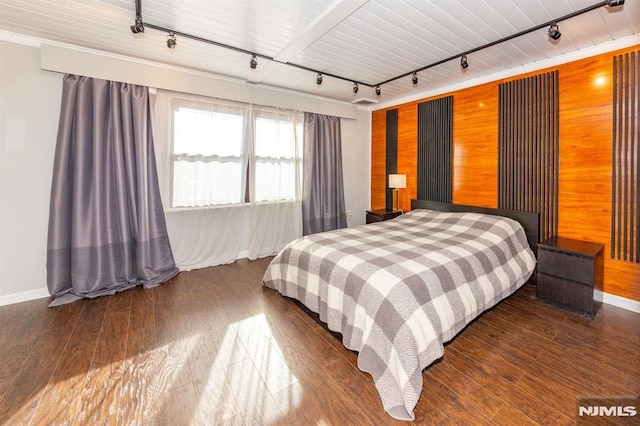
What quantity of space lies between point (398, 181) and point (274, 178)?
6.37ft

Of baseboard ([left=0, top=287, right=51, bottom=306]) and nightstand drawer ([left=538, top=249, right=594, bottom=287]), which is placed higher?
nightstand drawer ([left=538, top=249, right=594, bottom=287])

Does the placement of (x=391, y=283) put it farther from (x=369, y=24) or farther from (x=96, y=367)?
(x=369, y=24)

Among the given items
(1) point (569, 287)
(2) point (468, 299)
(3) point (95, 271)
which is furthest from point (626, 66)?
(3) point (95, 271)

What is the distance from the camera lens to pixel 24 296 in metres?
2.83

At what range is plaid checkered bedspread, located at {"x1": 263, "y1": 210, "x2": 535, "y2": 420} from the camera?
5.51ft

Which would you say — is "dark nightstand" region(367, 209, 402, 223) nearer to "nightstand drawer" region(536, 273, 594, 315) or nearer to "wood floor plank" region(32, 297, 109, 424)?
"nightstand drawer" region(536, 273, 594, 315)

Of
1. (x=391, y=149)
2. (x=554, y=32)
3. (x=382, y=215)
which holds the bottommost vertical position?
(x=382, y=215)

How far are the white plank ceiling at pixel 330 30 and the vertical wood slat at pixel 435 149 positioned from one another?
707mm

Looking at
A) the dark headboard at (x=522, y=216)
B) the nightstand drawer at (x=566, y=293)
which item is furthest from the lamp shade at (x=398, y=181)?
the nightstand drawer at (x=566, y=293)

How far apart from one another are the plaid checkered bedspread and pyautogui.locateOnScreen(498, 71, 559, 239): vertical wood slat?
1.30 feet

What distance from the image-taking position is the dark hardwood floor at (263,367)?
154 centimetres

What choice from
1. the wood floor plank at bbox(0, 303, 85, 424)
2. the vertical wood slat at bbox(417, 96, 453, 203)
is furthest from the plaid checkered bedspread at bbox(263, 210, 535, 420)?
the wood floor plank at bbox(0, 303, 85, 424)

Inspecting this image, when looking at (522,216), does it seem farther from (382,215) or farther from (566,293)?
(382,215)

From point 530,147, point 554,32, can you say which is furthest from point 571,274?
point 554,32
